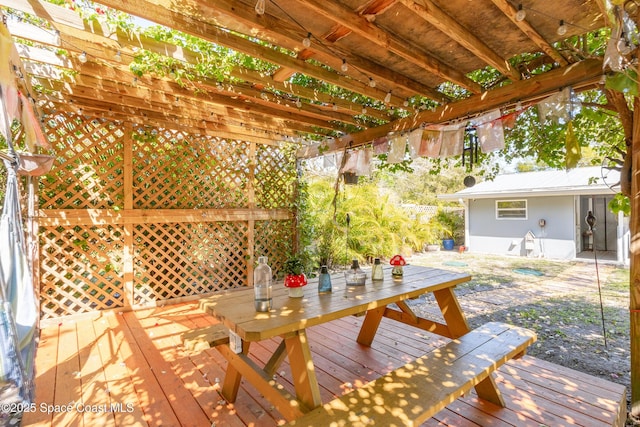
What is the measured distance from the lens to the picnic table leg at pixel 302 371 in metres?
1.50

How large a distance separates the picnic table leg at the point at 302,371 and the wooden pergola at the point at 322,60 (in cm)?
171

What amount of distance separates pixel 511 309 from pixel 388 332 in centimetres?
211

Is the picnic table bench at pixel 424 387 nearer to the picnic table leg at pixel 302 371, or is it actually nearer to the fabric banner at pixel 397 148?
the picnic table leg at pixel 302 371

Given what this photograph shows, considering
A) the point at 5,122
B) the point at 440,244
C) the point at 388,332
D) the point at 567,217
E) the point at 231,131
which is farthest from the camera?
the point at 440,244

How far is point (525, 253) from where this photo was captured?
9.02 metres

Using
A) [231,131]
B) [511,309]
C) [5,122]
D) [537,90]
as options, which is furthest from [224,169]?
[511,309]

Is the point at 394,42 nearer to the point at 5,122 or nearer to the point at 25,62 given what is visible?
the point at 5,122

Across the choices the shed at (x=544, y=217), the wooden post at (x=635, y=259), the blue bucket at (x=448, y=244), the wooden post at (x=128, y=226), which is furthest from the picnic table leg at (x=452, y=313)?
the blue bucket at (x=448, y=244)

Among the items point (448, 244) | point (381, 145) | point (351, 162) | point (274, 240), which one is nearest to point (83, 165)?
point (274, 240)

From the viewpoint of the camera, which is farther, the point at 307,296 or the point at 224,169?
the point at 224,169

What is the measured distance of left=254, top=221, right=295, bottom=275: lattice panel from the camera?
4969mm

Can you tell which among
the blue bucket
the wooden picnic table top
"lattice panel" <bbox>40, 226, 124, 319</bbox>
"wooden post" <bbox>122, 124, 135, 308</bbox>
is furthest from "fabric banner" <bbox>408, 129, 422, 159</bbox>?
the blue bucket

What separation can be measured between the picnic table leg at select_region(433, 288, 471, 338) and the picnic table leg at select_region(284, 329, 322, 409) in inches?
53.0

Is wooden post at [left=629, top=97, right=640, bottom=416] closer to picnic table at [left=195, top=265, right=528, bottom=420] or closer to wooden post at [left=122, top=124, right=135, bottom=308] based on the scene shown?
picnic table at [left=195, top=265, right=528, bottom=420]
